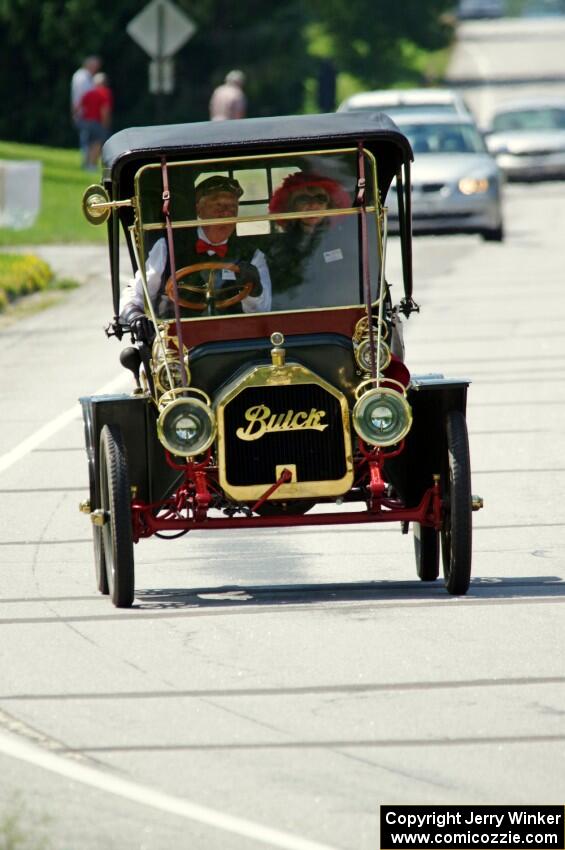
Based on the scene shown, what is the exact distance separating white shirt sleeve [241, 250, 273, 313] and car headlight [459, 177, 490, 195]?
751 inches

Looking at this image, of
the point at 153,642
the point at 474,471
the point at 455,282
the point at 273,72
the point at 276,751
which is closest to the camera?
the point at 276,751

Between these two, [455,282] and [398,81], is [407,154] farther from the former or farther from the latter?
[398,81]

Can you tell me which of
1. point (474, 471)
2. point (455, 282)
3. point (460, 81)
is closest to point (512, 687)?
point (474, 471)

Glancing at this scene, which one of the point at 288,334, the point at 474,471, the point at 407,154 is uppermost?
the point at 407,154

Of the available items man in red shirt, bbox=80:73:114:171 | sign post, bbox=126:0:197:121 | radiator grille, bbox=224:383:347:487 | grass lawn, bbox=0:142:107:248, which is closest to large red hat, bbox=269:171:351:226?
radiator grille, bbox=224:383:347:487

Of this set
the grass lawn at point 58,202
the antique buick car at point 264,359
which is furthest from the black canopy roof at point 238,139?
the grass lawn at point 58,202

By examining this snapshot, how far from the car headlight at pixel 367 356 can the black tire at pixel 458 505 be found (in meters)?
0.36

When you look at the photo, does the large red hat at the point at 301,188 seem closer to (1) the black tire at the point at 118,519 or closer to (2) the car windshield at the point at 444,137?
(1) the black tire at the point at 118,519

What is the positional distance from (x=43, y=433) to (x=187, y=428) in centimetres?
582

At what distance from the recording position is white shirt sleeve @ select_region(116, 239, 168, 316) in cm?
912

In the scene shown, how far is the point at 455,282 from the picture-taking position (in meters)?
24.2

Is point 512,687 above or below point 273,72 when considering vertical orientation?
below

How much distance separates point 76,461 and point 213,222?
4255mm

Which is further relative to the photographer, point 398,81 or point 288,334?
point 398,81
